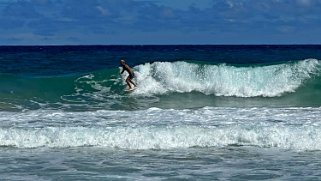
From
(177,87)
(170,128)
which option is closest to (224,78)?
(177,87)

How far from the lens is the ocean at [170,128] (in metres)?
9.73

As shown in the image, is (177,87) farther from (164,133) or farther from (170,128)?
(164,133)

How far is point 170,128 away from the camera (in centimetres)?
1249

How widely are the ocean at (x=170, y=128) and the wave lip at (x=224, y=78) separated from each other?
0.03 m

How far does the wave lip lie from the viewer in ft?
71.0

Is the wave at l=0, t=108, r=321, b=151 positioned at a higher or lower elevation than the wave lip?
lower

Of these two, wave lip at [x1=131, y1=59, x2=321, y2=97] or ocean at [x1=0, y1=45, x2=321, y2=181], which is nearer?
ocean at [x1=0, y1=45, x2=321, y2=181]

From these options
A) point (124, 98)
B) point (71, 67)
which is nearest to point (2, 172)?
point (124, 98)

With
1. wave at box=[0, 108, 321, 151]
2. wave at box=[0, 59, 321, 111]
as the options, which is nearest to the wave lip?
wave at box=[0, 59, 321, 111]

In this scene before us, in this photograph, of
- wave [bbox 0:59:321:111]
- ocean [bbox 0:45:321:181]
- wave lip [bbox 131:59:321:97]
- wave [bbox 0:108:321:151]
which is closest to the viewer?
ocean [bbox 0:45:321:181]

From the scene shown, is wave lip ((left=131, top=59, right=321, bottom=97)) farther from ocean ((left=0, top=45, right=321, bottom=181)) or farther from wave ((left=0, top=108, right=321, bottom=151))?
wave ((left=0, top=108, right=321, bottom=151))

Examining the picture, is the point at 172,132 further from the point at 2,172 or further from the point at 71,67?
the point at 71,67

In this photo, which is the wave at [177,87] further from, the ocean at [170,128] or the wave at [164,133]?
the wave at [164,133]

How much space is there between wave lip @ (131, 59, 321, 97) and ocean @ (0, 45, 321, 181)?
0.03 meters
